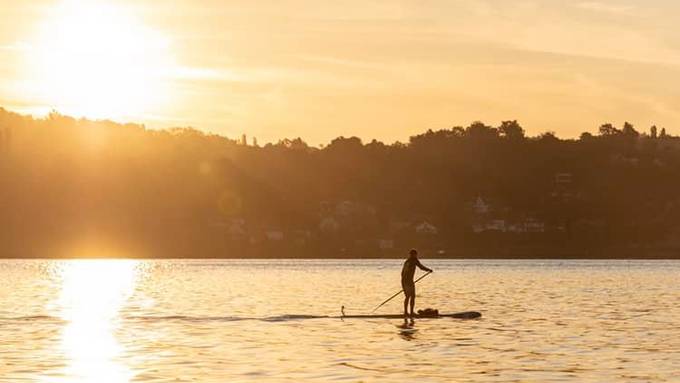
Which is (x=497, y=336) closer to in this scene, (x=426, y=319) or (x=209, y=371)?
(x=426, y=319)

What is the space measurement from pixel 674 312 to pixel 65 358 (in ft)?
115

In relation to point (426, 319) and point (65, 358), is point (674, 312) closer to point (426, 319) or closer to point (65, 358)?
point (426, 319)

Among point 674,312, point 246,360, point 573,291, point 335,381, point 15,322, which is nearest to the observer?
point 335,381

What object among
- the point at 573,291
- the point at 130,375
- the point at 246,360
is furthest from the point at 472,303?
the point at 130,375

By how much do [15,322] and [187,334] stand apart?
10735mm

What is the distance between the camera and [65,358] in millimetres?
39750

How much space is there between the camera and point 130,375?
3494 cm

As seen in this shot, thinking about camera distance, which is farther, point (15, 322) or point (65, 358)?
point (15, 322)

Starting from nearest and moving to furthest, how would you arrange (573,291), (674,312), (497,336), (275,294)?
1. (497,336)
2. (674,312)
3. (275,294)
4. (573,291)

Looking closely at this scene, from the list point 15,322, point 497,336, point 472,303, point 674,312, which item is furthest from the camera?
point 472,303

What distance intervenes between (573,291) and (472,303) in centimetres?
2386

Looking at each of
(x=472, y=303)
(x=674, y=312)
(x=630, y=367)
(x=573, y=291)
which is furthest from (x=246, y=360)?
(x=573, y=291)

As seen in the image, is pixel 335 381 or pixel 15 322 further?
pixel 15 322

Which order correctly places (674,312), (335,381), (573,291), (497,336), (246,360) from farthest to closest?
1. (573,291)
2. (674,312)
3. (497,336)
4. (246,360)
5. (335,381)
